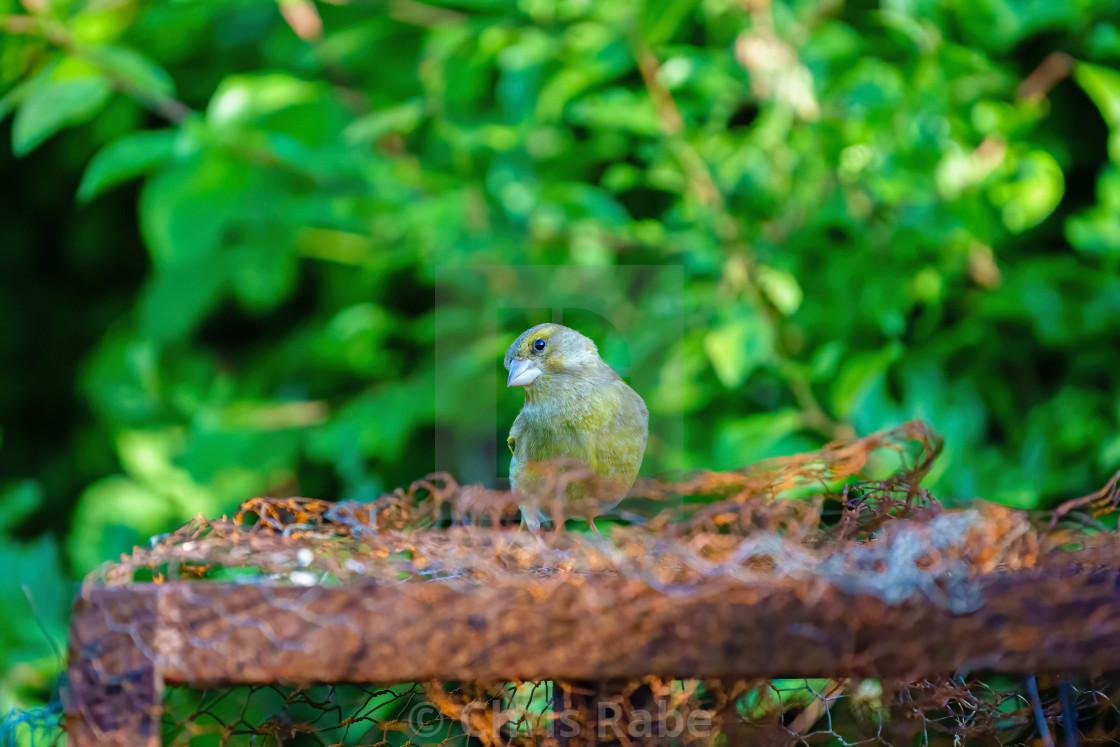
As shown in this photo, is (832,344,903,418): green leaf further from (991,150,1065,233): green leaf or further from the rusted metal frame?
the rusted metal frame

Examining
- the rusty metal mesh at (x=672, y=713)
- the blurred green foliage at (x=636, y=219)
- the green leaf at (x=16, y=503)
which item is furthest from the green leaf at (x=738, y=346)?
the green leaf at (x=16, y=503)

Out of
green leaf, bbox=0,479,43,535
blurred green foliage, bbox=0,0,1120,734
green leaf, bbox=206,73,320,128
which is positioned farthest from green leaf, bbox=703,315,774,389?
green leaf, bbox=0,479,43,535

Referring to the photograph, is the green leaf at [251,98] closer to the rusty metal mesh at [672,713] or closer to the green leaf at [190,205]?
the green leaf at [190,205]

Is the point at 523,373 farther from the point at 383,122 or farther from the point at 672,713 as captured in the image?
the point at 383,122

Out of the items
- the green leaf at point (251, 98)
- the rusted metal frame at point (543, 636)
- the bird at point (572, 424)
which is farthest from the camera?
the green leaf at point (251, 98)

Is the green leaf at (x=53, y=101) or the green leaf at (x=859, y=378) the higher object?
the green leaf at (x=53, y=101)

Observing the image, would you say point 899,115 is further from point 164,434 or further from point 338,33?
point 164,434

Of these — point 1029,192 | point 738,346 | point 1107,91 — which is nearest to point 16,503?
point 738,346

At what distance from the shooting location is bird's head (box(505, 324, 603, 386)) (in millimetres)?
936

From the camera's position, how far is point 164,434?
5.10 ft

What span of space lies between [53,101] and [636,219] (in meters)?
0.85

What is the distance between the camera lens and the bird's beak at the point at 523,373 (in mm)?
912

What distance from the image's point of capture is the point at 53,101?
4.06 feet

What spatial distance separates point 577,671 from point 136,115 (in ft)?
4.87
